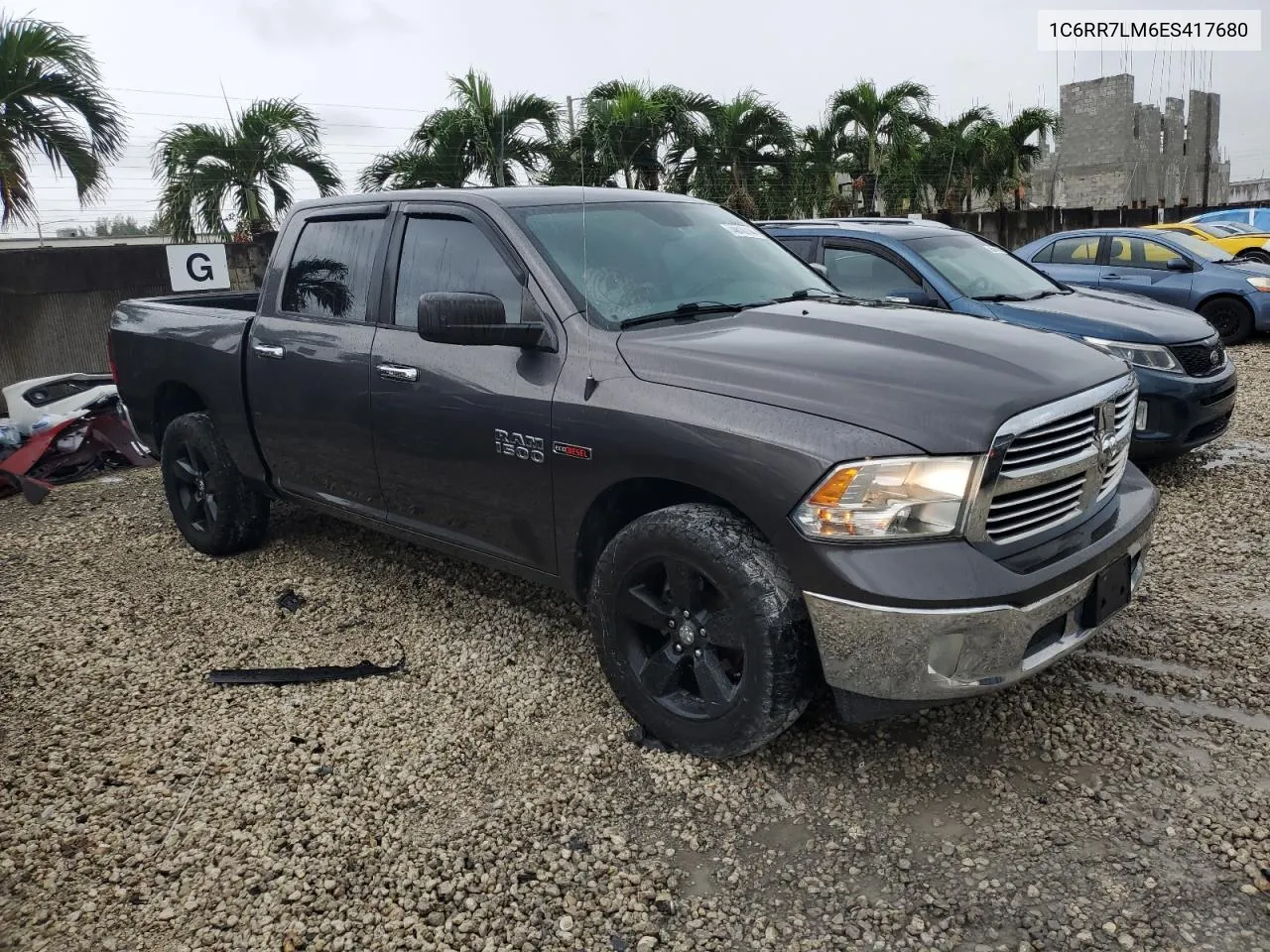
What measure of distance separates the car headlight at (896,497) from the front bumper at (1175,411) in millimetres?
4107

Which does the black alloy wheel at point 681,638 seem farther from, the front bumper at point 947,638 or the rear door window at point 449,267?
the rear door window at point 449,267

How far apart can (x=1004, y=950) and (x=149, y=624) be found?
3957 millimetres

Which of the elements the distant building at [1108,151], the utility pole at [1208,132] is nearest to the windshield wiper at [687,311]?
the distant building at [1108,151]

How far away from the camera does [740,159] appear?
704 inches

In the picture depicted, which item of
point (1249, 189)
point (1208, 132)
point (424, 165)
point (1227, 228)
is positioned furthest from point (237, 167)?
point (1249, 189)

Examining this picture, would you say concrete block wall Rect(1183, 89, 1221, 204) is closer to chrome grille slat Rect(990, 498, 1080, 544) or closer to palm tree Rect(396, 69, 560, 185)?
palm tree Rect(396, 69, 560, 185)

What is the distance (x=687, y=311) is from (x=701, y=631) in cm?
120

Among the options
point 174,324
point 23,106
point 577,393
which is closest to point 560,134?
point 23,106

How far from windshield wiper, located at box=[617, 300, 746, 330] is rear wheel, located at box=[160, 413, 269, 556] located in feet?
9.03

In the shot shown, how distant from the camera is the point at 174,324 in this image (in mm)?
5375

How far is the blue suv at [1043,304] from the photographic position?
6250 millimetres

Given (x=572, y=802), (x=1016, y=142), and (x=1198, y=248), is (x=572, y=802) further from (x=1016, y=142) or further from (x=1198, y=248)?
(x=1016, y=142)

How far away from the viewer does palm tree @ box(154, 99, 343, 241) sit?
1276cm

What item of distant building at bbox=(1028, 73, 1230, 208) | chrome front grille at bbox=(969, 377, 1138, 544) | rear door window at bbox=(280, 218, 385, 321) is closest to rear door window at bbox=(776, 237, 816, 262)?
rear door window at bbox=(280, 218, 385, 321)
